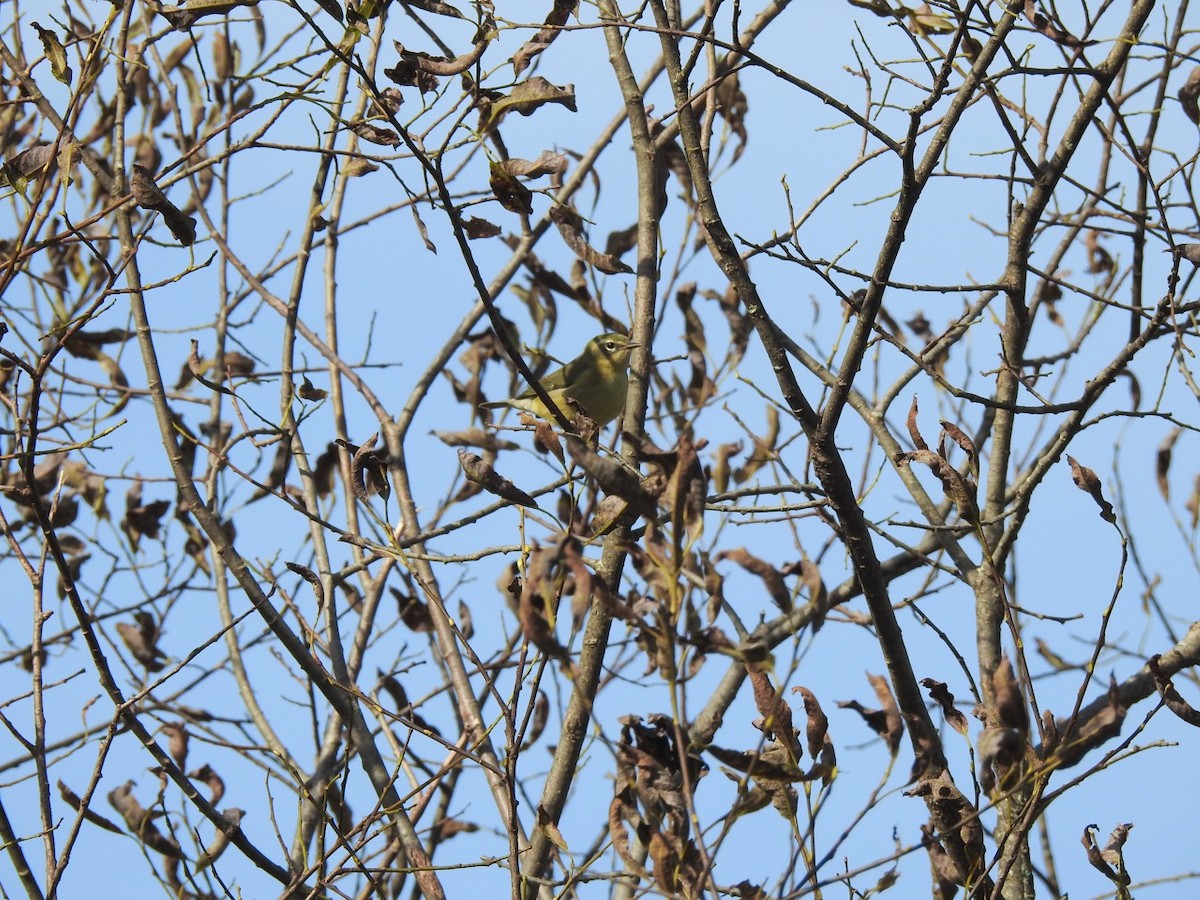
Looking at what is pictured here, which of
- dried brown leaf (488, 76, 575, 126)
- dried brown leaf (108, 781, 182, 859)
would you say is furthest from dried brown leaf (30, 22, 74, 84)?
dried brown leaf (108, 781, 182, 859)

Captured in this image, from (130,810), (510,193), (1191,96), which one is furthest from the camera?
(1191,96)

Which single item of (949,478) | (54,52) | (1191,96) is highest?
(1191,96)

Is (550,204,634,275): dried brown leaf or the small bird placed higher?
the small bird

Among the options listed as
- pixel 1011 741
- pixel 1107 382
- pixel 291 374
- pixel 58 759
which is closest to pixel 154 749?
pixel 58 759

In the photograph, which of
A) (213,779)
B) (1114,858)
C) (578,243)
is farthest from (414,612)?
(1114,858)

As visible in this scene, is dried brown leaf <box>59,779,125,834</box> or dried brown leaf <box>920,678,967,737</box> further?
dried brown leaf <box>59,779,125,834</box>

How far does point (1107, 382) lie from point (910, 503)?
1.21 m

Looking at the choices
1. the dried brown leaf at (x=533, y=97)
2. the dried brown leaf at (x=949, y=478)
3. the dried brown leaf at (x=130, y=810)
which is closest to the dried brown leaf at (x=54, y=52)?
the dried brown leaf at (x=533, y=97)

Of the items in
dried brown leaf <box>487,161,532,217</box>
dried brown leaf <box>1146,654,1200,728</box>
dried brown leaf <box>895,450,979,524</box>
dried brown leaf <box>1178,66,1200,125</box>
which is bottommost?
dried brown leaf <box>1146,654,1200,728</box>

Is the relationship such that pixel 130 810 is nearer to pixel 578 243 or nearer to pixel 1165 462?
pixel 578 243

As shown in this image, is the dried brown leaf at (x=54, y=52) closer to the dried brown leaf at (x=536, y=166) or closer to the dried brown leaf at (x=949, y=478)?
the dried brown leaf at (x=536, y=166)

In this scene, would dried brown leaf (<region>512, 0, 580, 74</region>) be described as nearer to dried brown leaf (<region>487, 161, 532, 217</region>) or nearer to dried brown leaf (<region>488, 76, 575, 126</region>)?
dried brown leaf (<region>488, 76, 575, 126</region>)

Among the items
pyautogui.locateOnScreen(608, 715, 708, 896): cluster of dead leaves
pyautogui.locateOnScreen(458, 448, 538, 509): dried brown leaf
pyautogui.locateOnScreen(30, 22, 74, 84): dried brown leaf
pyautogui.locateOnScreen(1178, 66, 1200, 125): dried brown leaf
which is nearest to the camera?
pyautogui.locateOnScreen(608, 715, 708, 896): cluster of dead leaves

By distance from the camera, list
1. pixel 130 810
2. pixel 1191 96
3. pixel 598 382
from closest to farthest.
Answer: pixel 130 810 → pixel 1191 96 → pixel 598 382
